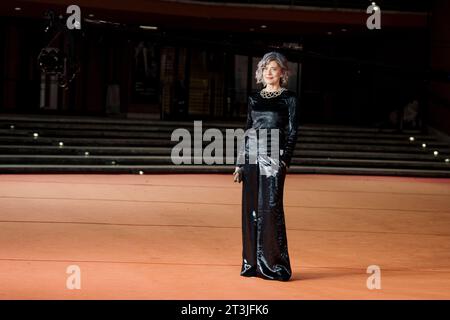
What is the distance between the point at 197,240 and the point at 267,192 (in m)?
2.44

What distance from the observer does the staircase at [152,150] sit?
18359 mm

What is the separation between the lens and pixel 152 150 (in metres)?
19.9

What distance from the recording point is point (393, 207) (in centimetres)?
1341

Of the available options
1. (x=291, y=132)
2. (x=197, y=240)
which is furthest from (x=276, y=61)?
(x=197, y=240)

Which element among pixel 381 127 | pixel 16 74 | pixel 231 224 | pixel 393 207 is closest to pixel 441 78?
pixel 231 224

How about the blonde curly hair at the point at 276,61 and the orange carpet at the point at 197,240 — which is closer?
the orange carpet at the point at 197,240

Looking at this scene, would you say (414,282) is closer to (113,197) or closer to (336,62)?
(336,62)

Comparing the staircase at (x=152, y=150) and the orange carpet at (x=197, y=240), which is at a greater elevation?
the staircase at (x=152, y=150)

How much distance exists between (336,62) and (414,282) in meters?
2.36

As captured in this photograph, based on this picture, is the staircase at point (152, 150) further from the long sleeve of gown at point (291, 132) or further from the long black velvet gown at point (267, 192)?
the long sleeve of gown at point (291, 132)

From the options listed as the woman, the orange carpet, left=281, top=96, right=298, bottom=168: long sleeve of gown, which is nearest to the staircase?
the orange carpet

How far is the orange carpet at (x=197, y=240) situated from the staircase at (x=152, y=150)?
1806 millimetres

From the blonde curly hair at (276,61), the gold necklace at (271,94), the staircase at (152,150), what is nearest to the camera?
the blonde curly hair at (276,61)

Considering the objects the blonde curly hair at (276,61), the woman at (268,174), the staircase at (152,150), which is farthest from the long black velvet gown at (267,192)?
the staircase at (152,150)
